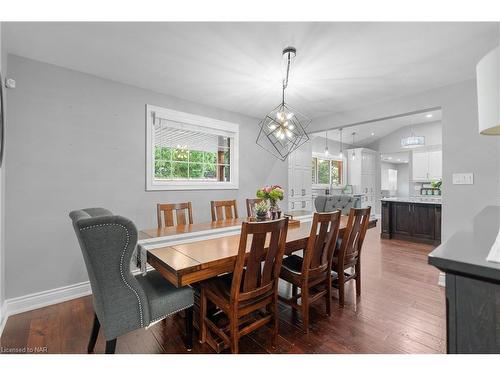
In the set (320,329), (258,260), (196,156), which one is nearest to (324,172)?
(196,156)

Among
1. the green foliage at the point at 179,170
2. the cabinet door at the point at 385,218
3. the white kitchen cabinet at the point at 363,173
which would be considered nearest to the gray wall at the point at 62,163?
the green foliage at the point at 179,170

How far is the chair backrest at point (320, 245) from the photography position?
6.12 feet

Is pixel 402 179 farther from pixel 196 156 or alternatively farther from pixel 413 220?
pixel 196 156

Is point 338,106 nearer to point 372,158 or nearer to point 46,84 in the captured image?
point 46,84

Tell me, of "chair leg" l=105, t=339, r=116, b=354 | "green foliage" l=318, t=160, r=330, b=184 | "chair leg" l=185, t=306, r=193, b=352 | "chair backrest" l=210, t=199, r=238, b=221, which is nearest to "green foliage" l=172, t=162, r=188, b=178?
"chair backrest" l=210, t=199, r=238, b=221

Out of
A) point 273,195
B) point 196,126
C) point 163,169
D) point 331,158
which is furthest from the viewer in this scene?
point 331,158

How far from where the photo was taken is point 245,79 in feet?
9.12

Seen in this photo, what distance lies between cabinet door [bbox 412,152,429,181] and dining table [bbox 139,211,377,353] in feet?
18.6

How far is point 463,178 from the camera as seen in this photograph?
9.34 ft

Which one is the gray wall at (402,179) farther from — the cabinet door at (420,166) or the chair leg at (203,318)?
the chair leg at (203,318)

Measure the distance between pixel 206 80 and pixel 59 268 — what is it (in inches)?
102

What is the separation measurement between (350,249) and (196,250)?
5.10 ft

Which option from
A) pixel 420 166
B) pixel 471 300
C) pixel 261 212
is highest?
pixel 420 166
